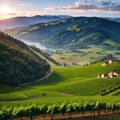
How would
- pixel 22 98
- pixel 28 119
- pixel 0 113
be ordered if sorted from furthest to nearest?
1. pixel 22 98
2. pixel 28 119
3. pixel 0 113

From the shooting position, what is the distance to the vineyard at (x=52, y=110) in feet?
427

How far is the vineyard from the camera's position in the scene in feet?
427

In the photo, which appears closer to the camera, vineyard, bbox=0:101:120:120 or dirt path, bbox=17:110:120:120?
vineyard, bbox=0:101:120:120

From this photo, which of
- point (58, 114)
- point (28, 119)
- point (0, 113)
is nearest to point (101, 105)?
point (58, 114)

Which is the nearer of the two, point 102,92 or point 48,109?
point 48,109

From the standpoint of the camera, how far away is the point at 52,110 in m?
136

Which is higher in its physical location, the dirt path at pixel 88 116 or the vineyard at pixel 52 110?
the vineyard at pixel 52 110

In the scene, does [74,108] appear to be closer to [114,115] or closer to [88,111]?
[88,111]

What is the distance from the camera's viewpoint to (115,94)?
18962 cm

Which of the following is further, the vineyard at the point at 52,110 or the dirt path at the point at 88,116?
the dirt path at the point at 88,116

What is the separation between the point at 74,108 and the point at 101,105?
13302 millimetres

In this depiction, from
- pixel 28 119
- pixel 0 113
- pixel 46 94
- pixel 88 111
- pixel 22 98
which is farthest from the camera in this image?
pixel 46 94

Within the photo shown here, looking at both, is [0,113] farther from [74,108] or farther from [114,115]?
[114,115]

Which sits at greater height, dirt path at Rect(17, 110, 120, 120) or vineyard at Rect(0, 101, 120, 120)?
vineyard at Rect(0, 101, 120, 120)
